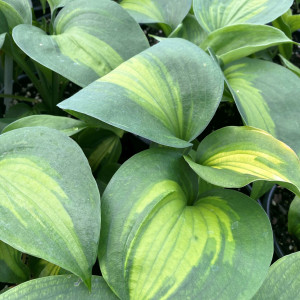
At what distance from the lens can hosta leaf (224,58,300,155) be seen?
572mm

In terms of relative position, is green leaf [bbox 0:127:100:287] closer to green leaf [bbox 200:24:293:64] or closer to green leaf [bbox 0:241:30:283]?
green leaf [bbox 0:241:30:283]

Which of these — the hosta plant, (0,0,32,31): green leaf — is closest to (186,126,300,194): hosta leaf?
the hosta plant

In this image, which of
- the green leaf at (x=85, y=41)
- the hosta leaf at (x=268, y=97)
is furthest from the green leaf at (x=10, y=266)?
the hosta leaf at (x=268, y=97)

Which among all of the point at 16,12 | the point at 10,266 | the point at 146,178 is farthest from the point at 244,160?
the point at 16,12

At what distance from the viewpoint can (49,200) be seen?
1.39ft

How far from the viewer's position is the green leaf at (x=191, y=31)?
792 mm

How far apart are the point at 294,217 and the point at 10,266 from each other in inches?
17.7

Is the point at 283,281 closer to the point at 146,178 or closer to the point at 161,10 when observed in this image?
the point at 146,178

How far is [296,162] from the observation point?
468 millimetres

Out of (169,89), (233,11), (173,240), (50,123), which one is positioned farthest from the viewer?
(233,11)

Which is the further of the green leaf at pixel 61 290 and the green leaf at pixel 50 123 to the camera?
the green leaf at pixel 50 123

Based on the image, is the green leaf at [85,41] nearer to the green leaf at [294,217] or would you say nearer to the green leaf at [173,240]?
the green leaf at [173,240]

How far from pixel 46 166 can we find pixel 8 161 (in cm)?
5

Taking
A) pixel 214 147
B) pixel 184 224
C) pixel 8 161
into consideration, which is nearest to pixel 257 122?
pixel 214 147
